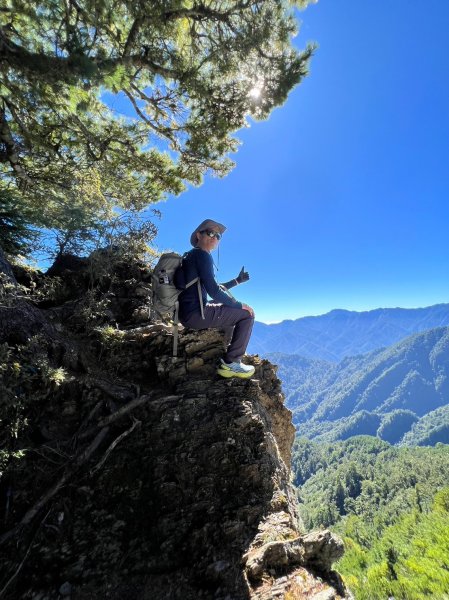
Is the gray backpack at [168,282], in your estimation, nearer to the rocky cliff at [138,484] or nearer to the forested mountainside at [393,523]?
the rocky cliff at [138,484]

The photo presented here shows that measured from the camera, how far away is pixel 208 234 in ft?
19.1

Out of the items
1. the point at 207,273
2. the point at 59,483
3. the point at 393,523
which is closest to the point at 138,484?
the point at 59,483

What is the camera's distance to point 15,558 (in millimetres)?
3443

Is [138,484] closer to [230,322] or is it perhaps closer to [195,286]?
[230,322]

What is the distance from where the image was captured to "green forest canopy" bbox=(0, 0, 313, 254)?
671 centimetres

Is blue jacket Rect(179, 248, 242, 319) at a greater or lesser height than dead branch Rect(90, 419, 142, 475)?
greater

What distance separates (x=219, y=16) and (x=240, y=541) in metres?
10.6

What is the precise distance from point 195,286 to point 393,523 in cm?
10321

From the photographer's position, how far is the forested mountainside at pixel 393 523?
8.04m

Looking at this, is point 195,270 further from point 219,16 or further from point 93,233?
point 219,16

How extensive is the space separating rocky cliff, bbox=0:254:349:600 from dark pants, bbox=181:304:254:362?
2.02 ft

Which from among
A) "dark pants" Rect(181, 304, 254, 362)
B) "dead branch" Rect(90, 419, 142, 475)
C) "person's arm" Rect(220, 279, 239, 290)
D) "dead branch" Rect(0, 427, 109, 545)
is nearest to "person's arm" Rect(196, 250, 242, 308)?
"dark pants" Rect(181, 304, 254, 362)

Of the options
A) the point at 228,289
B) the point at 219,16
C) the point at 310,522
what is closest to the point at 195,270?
the point at 228,289

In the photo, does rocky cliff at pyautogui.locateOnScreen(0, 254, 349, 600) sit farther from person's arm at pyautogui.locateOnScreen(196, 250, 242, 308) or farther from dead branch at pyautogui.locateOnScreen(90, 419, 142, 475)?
person's arm at pyautogui.locateOnScreen(196, 250, 242, 308)
